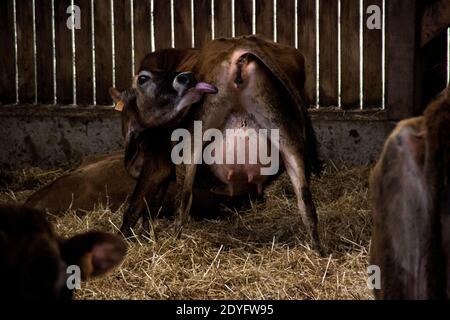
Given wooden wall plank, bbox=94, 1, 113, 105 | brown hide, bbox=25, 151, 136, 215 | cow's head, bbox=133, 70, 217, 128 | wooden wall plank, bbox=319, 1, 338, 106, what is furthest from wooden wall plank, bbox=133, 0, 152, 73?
cow's head, bbox=133, 70, 217, 128

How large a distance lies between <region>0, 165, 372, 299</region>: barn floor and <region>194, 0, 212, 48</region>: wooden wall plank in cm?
Answer: 233

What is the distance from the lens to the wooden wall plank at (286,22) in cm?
993

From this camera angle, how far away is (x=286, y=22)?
9945mm

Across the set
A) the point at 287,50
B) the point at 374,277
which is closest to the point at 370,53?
the point at 287,50

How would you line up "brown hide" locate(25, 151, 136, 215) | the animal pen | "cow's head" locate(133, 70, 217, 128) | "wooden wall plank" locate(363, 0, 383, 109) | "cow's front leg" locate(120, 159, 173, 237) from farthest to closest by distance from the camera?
1. "wooden wall plank" locate(363, 0, 383, 109)
2. the animal pen
3. "brown hide" locate(25, 151, 136, 215)
4. "cow's front leg" locate(120, 159, 173, 237)
5. "cow's head" locate(133, 70, 217, 128)

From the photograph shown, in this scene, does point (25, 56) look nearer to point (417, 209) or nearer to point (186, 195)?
point (186, 195)

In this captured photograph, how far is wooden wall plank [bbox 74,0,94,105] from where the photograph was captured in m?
10.3

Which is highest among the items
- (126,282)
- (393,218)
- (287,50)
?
(287,50)

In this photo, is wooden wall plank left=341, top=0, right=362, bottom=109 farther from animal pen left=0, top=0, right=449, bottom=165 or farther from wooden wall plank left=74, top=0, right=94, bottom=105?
wooden wall plank left=74, top=0, right=94, bottom=105

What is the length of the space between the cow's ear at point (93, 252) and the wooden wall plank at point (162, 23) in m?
6.34

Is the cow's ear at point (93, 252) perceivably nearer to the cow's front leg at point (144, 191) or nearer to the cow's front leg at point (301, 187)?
the cow's front leg at point (301, 187)
